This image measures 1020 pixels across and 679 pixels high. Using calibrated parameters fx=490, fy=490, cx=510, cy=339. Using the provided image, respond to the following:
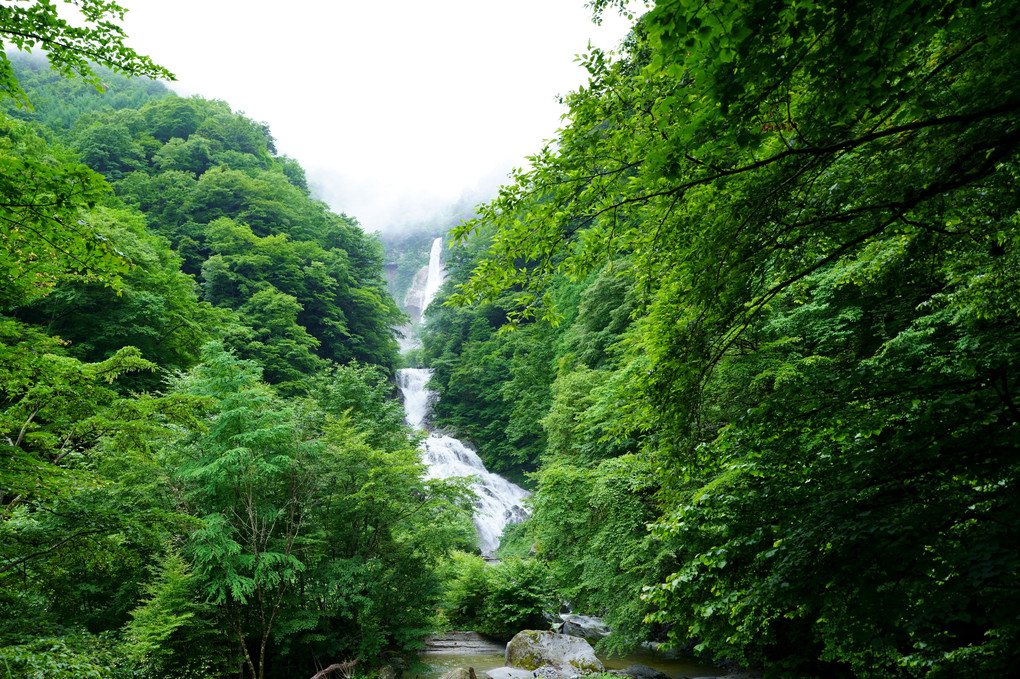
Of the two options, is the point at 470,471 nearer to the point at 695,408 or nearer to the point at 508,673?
the point at 508,673

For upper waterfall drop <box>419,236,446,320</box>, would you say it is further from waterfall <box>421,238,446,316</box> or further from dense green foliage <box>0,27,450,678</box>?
dense green foliage <box>0,27,450,678</box>

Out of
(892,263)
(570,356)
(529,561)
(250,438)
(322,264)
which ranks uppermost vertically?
(322,264)

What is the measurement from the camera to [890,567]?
2.27 meters

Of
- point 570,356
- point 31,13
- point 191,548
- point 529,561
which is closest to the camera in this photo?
point 31,13

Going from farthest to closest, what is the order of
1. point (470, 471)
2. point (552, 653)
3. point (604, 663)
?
point (470, 471)
point (604, 663)
point (552, 653)

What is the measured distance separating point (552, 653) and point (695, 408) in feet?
31.6

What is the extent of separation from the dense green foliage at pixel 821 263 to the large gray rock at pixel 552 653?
299 inches

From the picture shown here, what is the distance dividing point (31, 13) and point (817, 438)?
593 centimetres

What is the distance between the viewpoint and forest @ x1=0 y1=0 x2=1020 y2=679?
207 centimetres

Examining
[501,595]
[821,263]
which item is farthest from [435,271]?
[821,263]

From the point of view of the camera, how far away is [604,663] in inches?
430

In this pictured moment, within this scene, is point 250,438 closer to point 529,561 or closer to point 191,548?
point 191,548

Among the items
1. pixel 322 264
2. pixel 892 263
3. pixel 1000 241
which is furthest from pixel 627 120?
pixel 322 264

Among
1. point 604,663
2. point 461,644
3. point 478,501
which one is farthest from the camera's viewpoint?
point 478,501
